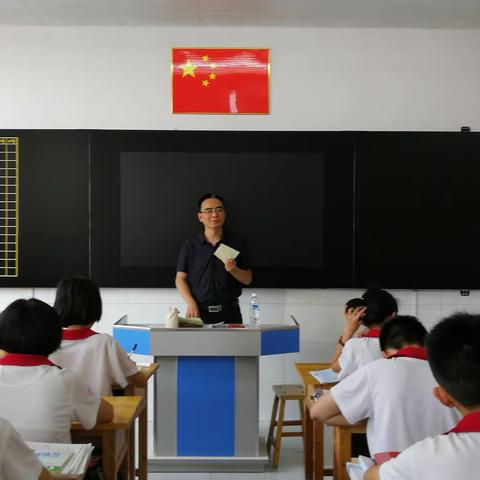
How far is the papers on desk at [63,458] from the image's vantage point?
174 cm

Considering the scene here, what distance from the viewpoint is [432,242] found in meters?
4.75

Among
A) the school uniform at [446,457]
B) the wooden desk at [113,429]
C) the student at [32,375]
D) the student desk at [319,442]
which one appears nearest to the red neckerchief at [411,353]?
the student desk at [319,442]

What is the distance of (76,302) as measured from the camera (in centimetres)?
Answer: 259

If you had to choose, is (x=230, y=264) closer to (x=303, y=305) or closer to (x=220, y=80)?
(x=303, y=305)

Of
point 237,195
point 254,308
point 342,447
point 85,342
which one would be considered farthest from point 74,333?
point 237,195

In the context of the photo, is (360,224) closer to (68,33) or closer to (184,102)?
(184,102)

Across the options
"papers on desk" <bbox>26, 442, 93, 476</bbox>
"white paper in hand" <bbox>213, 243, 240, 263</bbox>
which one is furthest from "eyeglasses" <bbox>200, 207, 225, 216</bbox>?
"papers on desk" <bbox>26, 442, 93, 476</bbox>

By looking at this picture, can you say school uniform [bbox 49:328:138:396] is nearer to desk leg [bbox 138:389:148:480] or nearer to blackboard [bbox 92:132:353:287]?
desk leg [bbox 138:389:148:480]

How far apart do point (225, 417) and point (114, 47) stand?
2.82 m

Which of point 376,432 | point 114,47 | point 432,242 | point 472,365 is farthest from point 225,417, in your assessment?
point 114,47

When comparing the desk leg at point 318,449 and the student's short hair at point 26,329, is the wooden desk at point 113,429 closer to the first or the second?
the student's short hair at point 26,329

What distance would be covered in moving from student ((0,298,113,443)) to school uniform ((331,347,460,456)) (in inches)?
39.6

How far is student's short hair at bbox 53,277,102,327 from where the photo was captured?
2596 mm

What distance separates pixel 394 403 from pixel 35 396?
115 centimetres
